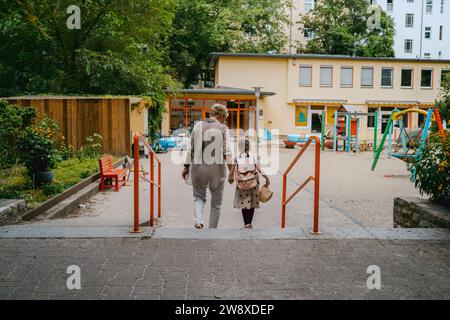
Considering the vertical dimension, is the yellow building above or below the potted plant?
above

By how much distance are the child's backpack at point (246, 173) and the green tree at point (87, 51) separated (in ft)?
50.4

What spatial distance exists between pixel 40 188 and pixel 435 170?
22.0ft

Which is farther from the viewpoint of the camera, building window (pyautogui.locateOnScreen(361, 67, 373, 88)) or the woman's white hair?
building window (pyautogui.locateOnScreen(361, 67, 373, 88))

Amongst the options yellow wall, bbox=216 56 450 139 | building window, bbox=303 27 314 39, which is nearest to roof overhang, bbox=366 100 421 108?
yellow wall, bbox=216 56 450 139

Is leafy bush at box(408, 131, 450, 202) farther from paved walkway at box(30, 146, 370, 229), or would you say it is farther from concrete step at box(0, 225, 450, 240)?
paved walkway at box(30, 146, 370, 229)

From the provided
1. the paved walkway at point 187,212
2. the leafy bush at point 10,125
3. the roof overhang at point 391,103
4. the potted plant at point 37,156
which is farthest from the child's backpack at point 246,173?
the roof overhang at point 391,103

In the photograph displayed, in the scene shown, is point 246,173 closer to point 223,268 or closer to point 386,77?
point 223,268

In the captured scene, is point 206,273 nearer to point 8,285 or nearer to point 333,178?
point 8,285

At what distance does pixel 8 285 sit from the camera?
3.72 m

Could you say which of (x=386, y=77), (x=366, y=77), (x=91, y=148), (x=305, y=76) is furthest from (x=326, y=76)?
(x=91, y=148)

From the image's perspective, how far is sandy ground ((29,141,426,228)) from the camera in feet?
25.5

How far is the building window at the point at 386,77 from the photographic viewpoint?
38.8 meters

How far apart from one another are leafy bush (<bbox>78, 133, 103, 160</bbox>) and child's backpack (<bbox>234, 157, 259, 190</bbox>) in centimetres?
943
